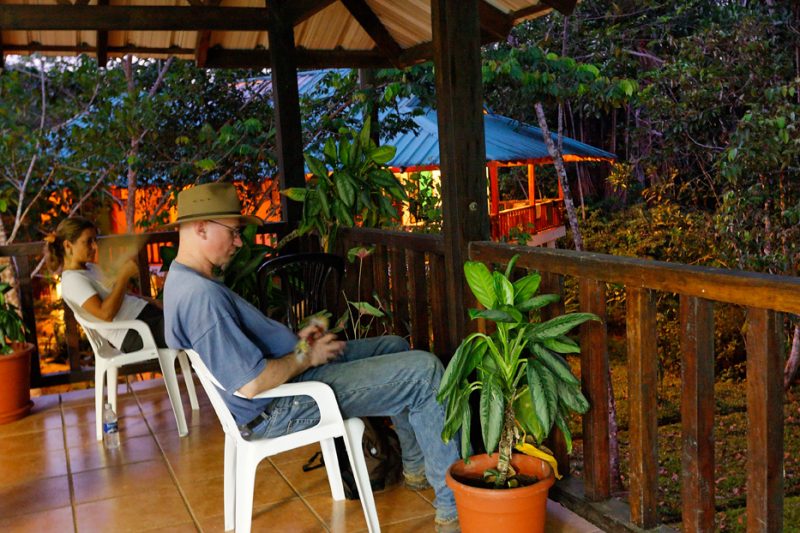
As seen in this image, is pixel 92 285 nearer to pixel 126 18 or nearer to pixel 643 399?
pixel 126 18

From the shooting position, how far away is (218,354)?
8.59ft

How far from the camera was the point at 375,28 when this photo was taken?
5.29 m

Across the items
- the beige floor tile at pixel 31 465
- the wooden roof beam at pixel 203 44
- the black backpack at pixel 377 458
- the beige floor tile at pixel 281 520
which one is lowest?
the beige floor tile at pixel 281 520

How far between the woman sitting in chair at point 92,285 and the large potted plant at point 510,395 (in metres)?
2.21

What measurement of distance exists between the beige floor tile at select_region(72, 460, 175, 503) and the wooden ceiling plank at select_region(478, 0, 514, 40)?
2.79 metres

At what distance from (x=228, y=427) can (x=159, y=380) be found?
2.72m

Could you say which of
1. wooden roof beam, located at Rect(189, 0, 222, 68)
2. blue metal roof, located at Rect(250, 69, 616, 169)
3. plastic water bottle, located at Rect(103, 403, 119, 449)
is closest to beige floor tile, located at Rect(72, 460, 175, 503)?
plastic water bottle, located at Rect(103, 403, 119, 449)

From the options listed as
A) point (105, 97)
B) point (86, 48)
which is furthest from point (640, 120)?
point (86, 48)

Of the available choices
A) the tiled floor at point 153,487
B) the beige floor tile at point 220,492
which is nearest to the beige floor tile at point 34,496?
the tiled floor at point 153,487

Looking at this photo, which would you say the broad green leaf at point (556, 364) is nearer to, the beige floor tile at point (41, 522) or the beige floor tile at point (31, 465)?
the beige floor tile at point (41, 522)

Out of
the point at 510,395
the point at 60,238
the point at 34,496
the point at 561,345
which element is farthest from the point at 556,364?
the point at 60,238

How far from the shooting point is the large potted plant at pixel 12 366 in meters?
4.65

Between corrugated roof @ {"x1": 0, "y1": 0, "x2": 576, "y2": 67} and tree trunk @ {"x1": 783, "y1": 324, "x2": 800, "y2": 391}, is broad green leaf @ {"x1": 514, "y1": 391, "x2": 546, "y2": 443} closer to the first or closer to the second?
corrugated roof @ {"x1": 0, "y1": 0, "x2": 576, "y2": 67}

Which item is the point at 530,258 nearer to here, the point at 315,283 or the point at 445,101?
the point at 445,101
